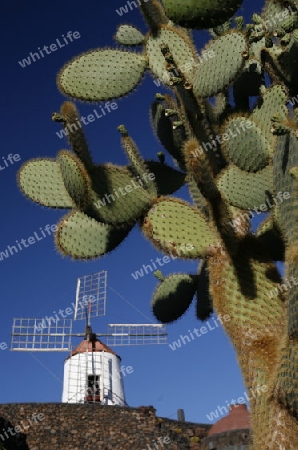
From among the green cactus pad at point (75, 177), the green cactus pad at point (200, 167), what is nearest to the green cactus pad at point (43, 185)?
the green cactus pad at point (75, 177)

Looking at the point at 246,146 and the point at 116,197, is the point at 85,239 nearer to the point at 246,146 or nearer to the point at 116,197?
the point at 116,197

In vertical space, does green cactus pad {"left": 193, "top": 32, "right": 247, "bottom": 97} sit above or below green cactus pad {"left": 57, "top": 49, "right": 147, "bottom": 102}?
below

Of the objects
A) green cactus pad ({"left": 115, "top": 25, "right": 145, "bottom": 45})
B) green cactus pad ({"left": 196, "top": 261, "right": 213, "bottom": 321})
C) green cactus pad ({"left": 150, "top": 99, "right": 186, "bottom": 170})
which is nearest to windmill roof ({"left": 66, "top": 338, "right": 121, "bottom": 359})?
green cactus pad ({"left": 196, "top": 261, "right": 213, "bottom": 321})

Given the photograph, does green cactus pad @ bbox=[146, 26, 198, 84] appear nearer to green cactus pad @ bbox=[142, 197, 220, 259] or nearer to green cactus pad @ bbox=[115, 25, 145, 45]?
green cactus pad @ bbox=[115, 25, 145, 45]

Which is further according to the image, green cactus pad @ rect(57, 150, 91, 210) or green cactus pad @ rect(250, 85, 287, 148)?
green cactus pad @ rect(250, 85, 287, 148)

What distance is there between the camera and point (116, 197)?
3.56m

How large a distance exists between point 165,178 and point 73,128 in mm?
1256

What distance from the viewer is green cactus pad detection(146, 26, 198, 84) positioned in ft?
13.0

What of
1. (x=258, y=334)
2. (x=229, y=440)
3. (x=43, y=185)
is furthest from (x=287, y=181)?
(x=229, y=440)

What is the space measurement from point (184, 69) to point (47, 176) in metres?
1.33

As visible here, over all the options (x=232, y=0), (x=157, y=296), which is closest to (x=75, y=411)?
(x=157, y=296)

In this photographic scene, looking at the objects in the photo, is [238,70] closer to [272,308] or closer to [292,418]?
[272,308]

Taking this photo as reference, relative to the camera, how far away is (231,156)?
3.54 metres

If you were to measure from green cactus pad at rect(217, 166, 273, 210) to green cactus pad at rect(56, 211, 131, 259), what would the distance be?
88 centimetres
